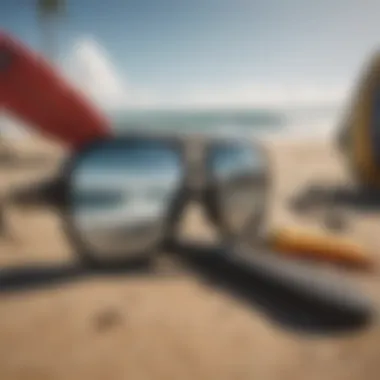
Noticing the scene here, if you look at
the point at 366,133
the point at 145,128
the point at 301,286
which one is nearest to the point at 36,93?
the point at 145,128

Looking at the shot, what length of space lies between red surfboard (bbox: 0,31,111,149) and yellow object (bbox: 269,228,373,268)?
0.30 m

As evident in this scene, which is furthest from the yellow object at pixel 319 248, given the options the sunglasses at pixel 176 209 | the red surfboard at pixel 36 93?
the red surfboard at pixel 36 93

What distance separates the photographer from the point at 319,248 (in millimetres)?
698

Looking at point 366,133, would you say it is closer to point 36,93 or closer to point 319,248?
point 319,248

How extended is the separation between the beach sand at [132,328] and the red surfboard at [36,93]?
35 mm

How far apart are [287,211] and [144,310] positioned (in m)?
0.40

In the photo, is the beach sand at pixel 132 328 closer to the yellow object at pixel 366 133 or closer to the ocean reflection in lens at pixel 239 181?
the ocean reflection in lens at pixel 239 181

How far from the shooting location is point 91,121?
56cm

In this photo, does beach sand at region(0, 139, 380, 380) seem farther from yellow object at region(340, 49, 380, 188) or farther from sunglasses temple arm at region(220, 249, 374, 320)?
yellow object at region(340, 49, 380, 188)

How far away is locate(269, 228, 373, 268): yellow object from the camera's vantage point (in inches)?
26.7

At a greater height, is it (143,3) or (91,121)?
(143,3)

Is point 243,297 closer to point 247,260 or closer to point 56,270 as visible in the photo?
point 247,260

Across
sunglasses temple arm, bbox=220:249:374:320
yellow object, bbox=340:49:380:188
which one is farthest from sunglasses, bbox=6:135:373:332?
yellow object, bbox=340:49:380:188

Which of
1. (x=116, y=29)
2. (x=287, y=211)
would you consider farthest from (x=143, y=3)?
(x=287, y=211)
